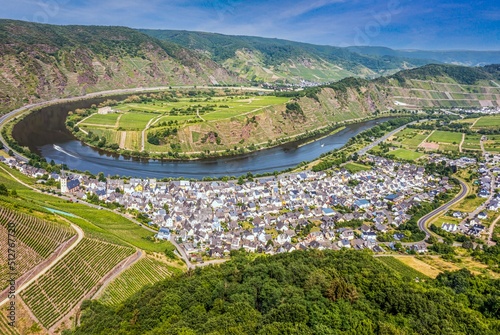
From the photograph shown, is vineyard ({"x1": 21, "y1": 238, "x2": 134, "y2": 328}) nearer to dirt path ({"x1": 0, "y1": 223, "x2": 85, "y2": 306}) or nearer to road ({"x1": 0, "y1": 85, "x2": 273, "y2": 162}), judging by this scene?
dirt path ({"x1": 0, "y1": 223, "x2": 85, "y2": 306})

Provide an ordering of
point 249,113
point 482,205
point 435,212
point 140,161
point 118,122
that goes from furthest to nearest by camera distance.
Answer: point 249,113, point 118,122, point 140,161, point 482,205, point 435,212

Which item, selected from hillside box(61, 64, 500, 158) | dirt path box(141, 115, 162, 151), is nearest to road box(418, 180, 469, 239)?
hillside box(61, 64, 500, 158)

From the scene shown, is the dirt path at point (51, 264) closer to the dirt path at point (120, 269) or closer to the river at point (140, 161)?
the dirt path at point (120, 269)

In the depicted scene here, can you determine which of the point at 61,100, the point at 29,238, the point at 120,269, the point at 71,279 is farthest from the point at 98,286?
the point at 61,100

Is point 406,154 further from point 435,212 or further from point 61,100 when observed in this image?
point 61,100

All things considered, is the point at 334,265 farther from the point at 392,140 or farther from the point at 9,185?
the point at 392,140

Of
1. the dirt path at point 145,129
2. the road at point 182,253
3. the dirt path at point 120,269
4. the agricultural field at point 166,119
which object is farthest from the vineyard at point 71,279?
the dirt path at point 145,129
